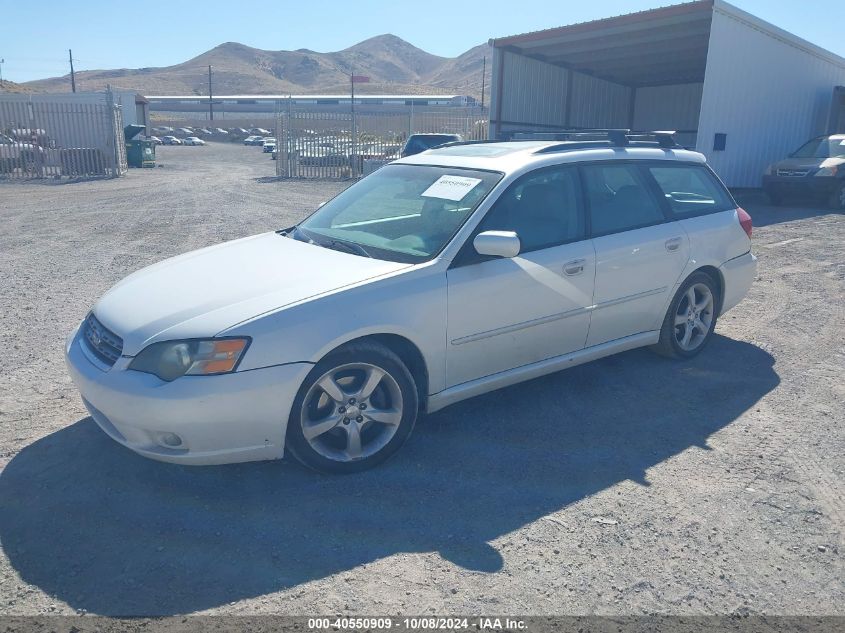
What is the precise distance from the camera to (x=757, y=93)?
17.8m

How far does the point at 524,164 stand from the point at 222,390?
2.39m

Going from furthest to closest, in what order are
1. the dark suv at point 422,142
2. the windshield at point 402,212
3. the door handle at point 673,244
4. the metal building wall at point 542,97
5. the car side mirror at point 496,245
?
the dark suv at point 422,142 → the metal building wall at point 542,97 → the door handle at point 673,244 → the windshield at point 402,212 → the car side mirror at point 496,245

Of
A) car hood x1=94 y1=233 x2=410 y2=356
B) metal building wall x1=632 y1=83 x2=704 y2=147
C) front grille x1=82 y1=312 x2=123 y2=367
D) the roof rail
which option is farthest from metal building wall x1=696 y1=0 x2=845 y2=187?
front grille x1=82 y1=312 x2=123 y2=367

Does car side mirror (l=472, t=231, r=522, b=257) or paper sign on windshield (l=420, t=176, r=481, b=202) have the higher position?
paper sign on windshield (l=420, t=176, r=481, b=202)

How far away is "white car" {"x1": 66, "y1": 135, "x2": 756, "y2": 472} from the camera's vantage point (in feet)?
11.4

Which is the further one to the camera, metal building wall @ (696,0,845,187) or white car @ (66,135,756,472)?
metal building wall @ (696,0,845,187)

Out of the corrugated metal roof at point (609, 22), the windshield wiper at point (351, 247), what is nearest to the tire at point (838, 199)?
the corrugated metal roof at point (609, 22)

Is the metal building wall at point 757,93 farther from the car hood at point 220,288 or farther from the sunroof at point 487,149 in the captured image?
the car hood at point 220,288

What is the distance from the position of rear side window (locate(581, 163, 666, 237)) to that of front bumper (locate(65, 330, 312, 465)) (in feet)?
7.97

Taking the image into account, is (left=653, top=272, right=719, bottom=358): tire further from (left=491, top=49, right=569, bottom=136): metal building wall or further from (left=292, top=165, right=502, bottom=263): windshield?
(left=491, top=49, right=569, bottom=136): metal building wall

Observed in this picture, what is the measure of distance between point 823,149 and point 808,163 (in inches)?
26.4

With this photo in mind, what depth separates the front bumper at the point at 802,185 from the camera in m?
15.8

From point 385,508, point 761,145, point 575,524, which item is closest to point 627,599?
point 575,524

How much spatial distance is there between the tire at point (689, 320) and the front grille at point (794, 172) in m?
12.1
